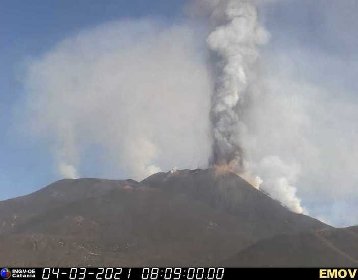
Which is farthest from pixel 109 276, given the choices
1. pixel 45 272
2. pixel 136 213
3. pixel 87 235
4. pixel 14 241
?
pixel 136 213

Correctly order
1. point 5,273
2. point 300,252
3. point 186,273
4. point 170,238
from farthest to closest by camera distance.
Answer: point 170,238
point 300,252
point 5,273
point 186,273

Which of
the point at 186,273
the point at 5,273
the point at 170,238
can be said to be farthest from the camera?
the point at 170,238

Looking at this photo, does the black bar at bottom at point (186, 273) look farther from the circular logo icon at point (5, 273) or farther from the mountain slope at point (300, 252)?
the mountain slope at point (300, 252)

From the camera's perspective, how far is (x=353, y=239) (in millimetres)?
152000

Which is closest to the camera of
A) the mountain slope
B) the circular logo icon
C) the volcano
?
the circular logo icon

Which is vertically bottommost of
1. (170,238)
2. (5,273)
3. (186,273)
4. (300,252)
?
(5,273)

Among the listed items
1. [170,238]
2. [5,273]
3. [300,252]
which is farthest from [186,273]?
[170,238]

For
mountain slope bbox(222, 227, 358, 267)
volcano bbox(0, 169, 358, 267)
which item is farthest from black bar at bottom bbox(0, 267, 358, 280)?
volcano bbox(0, 169, 358, 267)

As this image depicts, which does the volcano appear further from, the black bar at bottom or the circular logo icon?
the circular logo icon

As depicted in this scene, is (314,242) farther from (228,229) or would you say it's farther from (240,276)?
(240,276)

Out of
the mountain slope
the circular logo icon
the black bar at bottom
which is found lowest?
the circular logo icon

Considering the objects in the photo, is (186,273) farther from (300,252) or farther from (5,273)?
(300,252)

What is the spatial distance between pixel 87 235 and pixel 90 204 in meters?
32.9

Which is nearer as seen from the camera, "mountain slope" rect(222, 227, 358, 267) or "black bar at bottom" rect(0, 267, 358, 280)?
"black bar at bottom" rect(0, 267, 358, 280)
